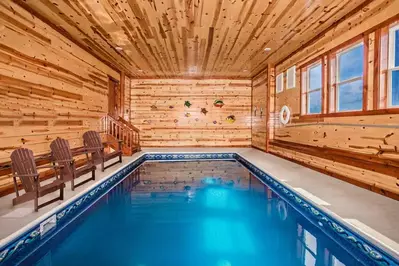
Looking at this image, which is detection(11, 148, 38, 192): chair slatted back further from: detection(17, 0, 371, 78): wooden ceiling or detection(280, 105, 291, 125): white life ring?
detection(280, 105, 291, 125): white life ring

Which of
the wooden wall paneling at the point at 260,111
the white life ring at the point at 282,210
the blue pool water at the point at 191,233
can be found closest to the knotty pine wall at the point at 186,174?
the blue pool water at the point at 191,233

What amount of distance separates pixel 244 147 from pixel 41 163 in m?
8.25

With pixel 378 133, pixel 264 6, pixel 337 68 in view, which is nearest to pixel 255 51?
pixel 337 68

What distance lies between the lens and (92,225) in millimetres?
3525

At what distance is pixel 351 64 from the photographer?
16.5 feet

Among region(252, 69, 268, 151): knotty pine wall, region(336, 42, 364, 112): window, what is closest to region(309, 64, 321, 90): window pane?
region(336, 42, 364, 112): window

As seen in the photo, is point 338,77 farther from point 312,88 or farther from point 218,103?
point 218,103

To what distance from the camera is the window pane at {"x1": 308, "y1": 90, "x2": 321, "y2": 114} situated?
6.15 metres

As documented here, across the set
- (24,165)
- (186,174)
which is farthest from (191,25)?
(24,165)

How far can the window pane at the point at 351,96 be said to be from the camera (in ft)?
15.2

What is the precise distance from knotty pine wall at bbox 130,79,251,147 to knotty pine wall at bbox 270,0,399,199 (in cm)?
462

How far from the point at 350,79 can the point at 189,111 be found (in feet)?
24.1

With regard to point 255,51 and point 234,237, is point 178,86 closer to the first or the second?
point 255,51

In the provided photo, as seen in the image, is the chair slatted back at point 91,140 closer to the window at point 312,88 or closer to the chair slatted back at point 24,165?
the chair slatted back at point 24,165
